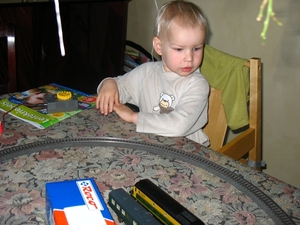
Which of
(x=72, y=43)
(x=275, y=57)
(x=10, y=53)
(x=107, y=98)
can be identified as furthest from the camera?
(x=72, y=43)

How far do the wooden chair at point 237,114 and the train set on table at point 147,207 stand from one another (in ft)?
1.62

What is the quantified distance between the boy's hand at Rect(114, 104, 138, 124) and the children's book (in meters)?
0.10

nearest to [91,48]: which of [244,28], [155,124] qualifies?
[244,28]

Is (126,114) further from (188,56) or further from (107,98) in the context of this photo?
(188,56)

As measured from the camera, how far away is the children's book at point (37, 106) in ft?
3.34

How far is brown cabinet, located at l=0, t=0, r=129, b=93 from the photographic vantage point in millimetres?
1992

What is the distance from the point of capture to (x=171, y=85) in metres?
1.17

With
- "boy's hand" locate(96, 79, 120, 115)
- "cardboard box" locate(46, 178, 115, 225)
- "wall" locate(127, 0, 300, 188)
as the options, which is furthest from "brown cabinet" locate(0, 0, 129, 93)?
"cardboard box" locate(46, 178, 115, 225)

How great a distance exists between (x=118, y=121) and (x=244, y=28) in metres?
1.05

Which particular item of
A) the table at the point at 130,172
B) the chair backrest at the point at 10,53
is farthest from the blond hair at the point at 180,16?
the chair backrest at the point at 10,53

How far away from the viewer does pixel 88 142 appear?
92 centimetres

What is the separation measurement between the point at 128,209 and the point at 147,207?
Result: 0.04 m

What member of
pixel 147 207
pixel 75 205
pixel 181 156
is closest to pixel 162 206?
pixel 147 207

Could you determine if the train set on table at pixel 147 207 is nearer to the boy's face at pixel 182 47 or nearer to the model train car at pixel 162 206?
the model train car at pixel 162 206
